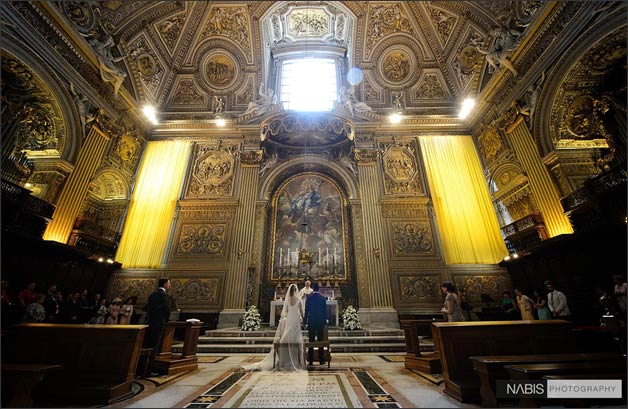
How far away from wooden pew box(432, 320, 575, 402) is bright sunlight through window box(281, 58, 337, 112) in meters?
11.1

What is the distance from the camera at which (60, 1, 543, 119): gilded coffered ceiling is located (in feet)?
36.6

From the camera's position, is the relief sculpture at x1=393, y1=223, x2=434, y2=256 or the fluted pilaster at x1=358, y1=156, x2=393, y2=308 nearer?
the fluted pilaster at x1=358, y1=156, x2=393, y2=308

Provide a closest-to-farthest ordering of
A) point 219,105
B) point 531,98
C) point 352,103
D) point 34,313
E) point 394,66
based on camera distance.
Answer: point 34,313, point 531,98, point 352,103, point 219,105, point 394,66

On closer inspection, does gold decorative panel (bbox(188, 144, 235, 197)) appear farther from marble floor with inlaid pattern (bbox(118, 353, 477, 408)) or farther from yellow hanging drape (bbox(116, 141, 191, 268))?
marble floor with inlaid pattern (bbox(118, 353, 477, 408))

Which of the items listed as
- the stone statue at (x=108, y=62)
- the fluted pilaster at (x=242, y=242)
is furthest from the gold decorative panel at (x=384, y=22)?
the stone statue at (x=108, y=62)

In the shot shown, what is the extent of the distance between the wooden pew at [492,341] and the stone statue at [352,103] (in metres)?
9.78

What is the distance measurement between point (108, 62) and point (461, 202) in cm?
1382

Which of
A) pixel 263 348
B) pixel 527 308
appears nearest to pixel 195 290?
pixel 263 348

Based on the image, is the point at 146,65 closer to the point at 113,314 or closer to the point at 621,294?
the point at 113,314

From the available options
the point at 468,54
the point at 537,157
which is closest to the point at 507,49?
the point at 468,54

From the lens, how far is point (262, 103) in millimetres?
12195

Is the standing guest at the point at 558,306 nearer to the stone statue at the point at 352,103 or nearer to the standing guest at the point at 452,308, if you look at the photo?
the standing guest at the point at 452,308

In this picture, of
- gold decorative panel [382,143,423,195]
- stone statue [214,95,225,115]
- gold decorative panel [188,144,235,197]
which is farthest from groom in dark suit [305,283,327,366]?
stone statue [214,95,225,115]

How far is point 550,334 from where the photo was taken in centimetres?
345
